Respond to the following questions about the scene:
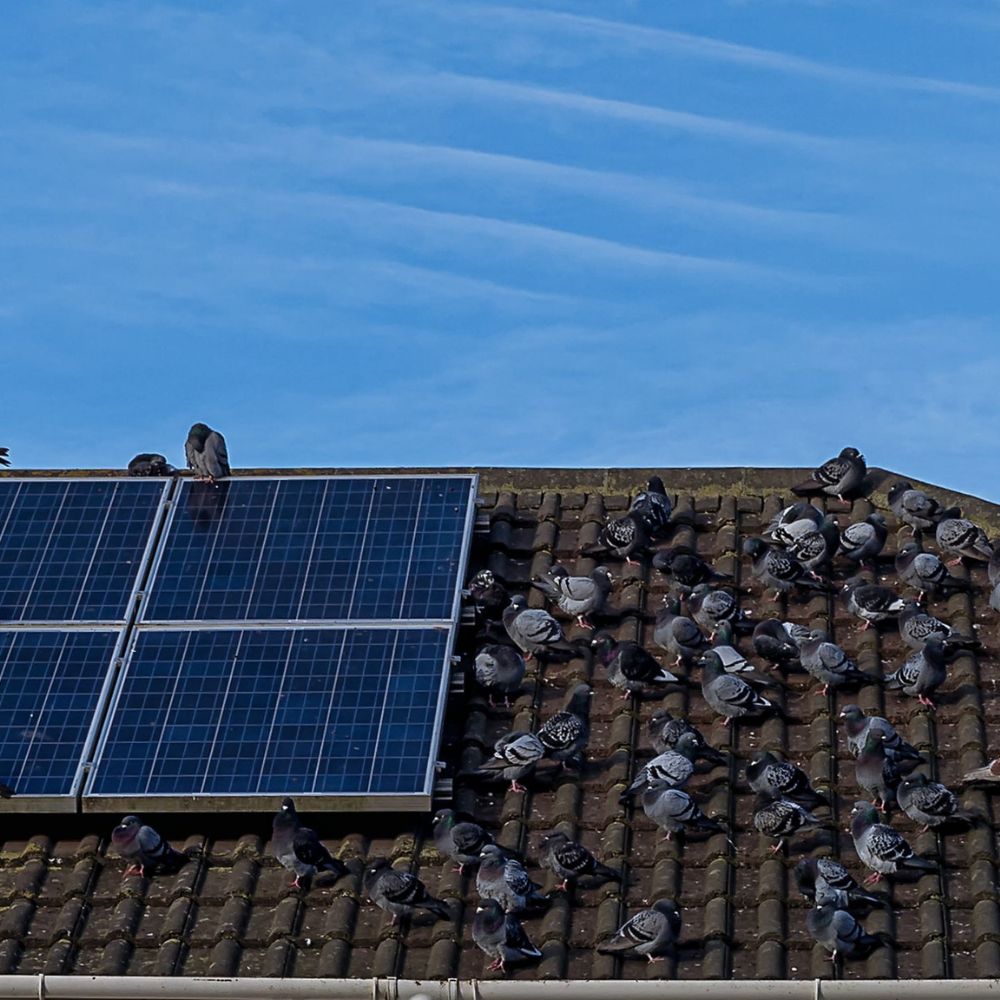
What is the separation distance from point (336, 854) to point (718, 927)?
2.65 metres

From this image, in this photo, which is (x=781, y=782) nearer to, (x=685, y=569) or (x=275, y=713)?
(x=685, y=569)

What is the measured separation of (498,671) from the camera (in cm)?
1666

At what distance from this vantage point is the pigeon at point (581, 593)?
1756cm

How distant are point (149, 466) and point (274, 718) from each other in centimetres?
405

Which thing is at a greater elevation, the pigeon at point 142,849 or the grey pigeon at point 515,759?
the grey pigeon at point 515,759

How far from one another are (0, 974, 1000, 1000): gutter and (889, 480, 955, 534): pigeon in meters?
5.97

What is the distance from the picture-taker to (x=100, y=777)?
15.6 meters

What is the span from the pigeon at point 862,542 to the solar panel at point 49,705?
226 inches

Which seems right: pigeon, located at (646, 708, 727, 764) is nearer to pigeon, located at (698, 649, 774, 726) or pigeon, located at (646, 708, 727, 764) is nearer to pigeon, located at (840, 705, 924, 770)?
pigeon, located at (698, 649, 774, 726)

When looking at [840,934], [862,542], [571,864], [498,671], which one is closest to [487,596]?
[498,671]

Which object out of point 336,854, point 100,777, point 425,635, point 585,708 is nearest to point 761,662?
point 585,708

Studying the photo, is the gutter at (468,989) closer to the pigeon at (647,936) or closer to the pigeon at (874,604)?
the pigeon at (647,936)

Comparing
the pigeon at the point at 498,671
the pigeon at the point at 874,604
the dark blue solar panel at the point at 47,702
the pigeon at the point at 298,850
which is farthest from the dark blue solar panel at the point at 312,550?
the pigeon at the point at 874,604

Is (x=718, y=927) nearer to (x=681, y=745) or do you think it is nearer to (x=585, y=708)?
(x=681, y=745)
